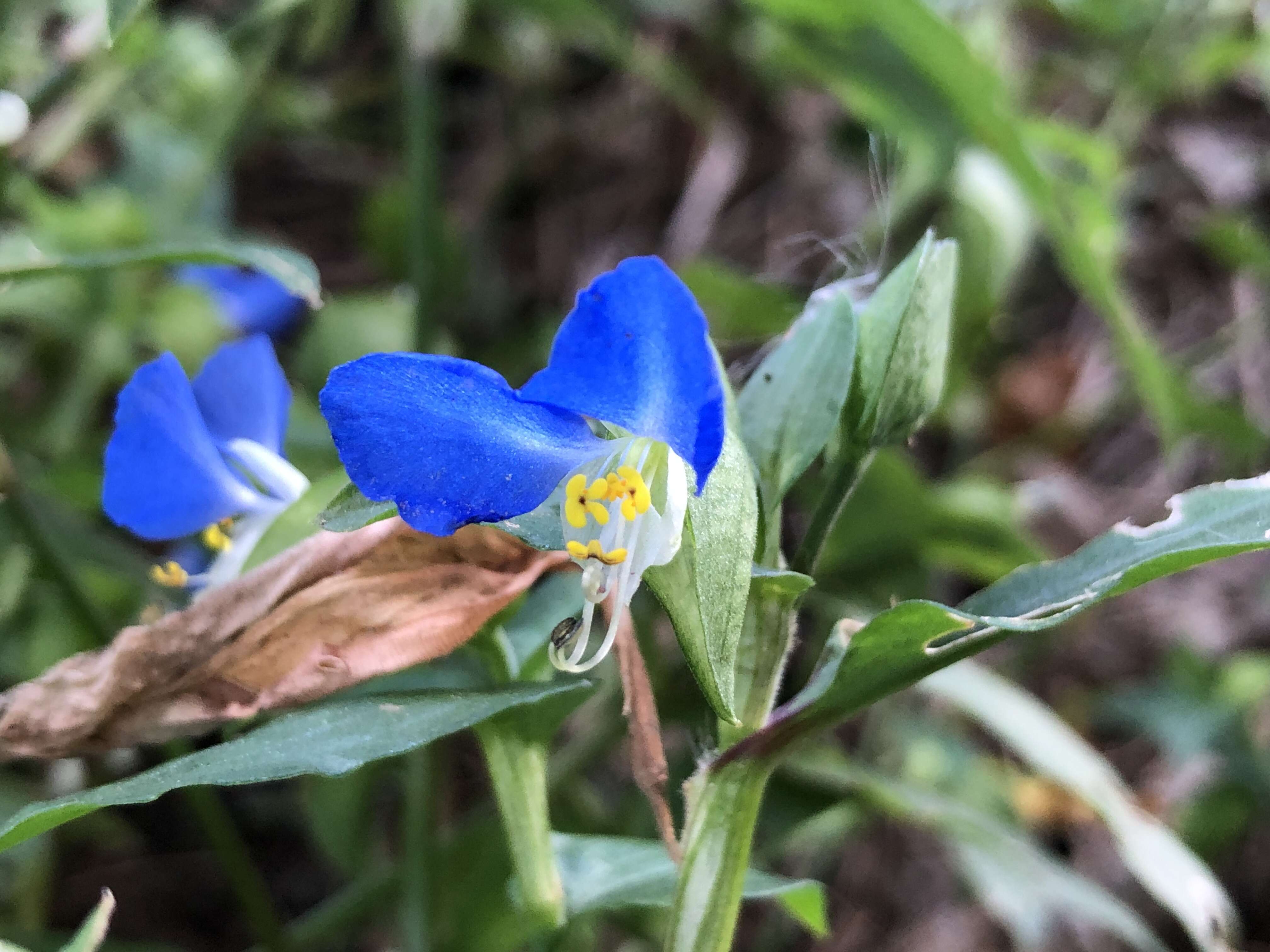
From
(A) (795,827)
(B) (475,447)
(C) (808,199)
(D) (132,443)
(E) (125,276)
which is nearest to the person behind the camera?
(B) (475,447)

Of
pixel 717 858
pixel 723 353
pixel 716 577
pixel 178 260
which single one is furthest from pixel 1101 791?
pixel 178 260

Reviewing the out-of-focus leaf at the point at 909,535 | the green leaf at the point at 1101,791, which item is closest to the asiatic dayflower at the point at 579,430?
the green leaf at the point at 1101,791

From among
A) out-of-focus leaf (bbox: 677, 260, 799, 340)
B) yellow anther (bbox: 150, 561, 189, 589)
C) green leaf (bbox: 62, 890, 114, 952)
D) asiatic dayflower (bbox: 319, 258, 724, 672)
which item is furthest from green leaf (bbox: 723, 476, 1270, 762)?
out-of-focus leaf (bbox: 677, 260, 799, 340)

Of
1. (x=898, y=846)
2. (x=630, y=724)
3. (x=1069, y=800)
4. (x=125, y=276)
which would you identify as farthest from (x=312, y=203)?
(x=630, y=724)

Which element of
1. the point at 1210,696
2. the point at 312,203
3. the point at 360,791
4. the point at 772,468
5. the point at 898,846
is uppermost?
the point at 772,468

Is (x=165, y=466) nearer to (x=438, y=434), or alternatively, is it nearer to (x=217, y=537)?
(x=217, y=537)

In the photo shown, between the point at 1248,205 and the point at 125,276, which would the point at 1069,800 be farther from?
the point at 125,276
